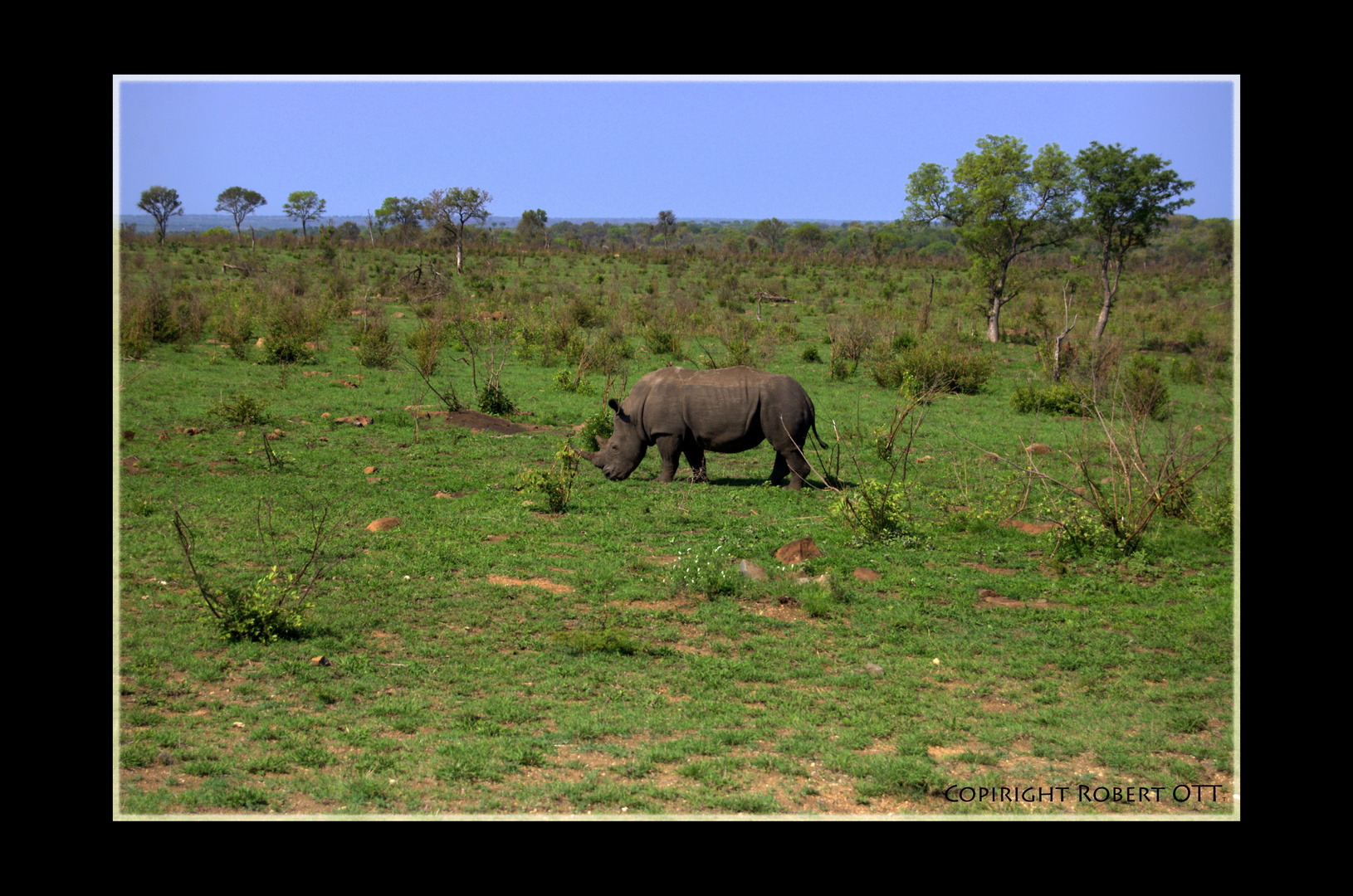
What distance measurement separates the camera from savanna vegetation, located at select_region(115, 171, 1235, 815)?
5.54 m

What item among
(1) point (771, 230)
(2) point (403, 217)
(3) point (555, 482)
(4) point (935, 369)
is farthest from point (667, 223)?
(3) point (555, 482)

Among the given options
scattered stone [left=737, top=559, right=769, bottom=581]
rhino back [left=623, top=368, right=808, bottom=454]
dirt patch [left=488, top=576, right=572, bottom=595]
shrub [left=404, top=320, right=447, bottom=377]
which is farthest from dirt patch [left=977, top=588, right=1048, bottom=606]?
shrub [left=404, top=320, right=447, bottom=377]

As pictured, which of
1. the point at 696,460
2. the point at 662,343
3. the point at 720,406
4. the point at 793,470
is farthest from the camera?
the point at 662,343

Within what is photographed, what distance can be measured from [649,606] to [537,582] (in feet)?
3.95

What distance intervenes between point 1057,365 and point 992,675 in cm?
1551

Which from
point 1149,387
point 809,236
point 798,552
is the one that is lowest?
point 798,552

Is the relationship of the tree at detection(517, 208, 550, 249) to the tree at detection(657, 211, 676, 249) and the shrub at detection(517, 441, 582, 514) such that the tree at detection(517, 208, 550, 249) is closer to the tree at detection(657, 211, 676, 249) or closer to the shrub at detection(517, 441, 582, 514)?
the tree at detection(657, 211, 676, 249)

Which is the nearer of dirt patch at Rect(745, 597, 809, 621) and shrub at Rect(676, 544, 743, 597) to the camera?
dirt patch at Rect(745, 597, 809, 621)

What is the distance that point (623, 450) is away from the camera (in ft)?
42.4

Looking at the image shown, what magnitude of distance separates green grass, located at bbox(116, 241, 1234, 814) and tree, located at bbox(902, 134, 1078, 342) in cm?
1751

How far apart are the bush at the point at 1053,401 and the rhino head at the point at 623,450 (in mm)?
9816

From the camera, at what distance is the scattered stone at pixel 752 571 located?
9016 millimetres

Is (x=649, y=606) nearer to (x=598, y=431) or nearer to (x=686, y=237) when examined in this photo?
(x=598, y=431)

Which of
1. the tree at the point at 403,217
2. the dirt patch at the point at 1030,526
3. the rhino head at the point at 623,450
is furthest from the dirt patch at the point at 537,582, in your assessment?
the tree at the point at 403,217
